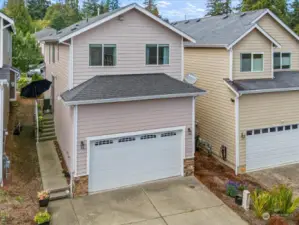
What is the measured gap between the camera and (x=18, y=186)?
13273mm

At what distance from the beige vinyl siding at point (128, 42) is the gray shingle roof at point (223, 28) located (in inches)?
130

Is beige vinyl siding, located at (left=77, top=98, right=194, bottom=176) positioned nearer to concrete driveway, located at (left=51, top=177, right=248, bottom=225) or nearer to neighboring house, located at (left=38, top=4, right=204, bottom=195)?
neighboring house, located at (left=38, top=4, right=204, bottom=195)

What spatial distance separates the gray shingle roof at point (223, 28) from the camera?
1733 cm

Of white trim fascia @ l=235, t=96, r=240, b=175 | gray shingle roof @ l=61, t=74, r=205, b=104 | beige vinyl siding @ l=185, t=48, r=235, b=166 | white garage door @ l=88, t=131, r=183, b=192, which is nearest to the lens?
gray shingle roof @ l=61, t=74, r=205, b=104

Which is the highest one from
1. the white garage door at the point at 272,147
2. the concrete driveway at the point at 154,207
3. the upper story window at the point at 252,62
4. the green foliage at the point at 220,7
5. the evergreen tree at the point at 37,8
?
the evergreen tree at the point at 37,8

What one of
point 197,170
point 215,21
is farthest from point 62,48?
point 215,21

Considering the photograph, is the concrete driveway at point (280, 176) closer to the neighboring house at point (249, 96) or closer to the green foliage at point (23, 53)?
the neighboring house at point (249, 96)

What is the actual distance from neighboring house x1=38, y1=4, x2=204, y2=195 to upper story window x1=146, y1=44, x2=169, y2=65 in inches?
1.9

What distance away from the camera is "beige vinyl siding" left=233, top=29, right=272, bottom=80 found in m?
16.8

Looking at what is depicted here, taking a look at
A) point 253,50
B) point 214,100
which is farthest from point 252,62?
point 214,100

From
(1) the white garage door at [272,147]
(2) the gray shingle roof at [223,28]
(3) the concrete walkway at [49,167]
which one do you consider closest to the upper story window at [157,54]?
(2) the gray shingle roof at [223,28]

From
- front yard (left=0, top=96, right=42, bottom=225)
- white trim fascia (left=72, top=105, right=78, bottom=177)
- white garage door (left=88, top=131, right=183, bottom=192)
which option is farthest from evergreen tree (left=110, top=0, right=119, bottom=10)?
white trim fascia (left=72, top=105, right=78, bottom=177)

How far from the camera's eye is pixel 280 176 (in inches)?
657

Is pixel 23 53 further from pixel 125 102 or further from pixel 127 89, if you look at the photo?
pixel 125 102
